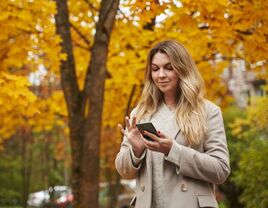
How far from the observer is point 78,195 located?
273 inches

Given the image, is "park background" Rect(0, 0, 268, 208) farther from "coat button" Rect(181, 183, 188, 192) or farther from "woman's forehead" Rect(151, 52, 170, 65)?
"coat button" Rect(181, 183, 188, 192)

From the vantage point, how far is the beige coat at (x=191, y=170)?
2.57 meters

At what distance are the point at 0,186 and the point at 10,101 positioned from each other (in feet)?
61.4

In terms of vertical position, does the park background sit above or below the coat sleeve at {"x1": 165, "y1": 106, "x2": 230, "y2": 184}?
above

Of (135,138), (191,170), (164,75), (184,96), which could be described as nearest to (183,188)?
(191,170)

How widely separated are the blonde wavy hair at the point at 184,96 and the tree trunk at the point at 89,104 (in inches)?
160

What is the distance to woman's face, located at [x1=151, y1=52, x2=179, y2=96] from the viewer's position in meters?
2.78

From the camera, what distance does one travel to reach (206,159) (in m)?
2.58

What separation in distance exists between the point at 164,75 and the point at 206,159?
500 millimetres

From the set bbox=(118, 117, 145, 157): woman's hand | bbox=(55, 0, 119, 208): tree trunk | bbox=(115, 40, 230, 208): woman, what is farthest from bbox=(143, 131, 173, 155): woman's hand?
bbox=(55, 0, 119, 208): tree trunk

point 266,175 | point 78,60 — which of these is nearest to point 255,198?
point 266,175

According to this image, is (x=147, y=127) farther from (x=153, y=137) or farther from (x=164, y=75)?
(x=164, y=75)

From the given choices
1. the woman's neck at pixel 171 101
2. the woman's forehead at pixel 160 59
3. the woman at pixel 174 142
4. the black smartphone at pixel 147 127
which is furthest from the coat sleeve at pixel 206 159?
the woman's forehead at pixel 160 59

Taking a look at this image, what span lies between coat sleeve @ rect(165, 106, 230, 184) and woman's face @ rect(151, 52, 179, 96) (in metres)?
0.31
